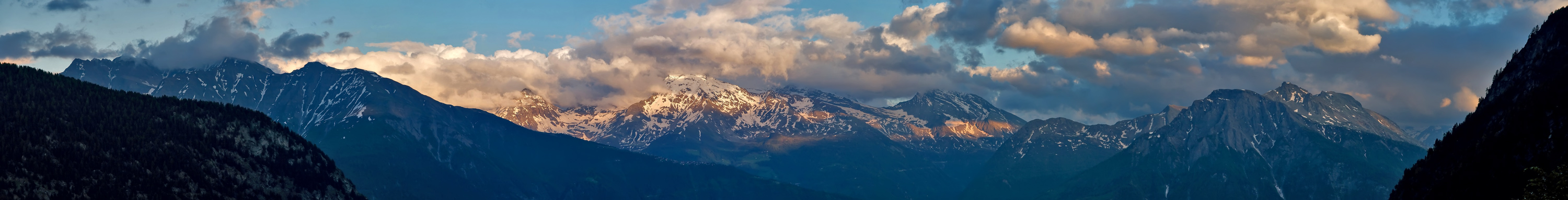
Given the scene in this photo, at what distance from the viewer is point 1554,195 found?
376 feet

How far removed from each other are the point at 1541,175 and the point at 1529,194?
2.36m

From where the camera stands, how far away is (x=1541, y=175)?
4648 inches

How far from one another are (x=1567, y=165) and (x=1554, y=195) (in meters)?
5.10

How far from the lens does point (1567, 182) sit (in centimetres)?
11394

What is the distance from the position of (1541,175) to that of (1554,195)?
404cm

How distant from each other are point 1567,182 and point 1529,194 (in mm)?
4129

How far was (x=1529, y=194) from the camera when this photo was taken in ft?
386

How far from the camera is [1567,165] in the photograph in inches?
4624

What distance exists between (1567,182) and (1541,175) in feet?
13.6
